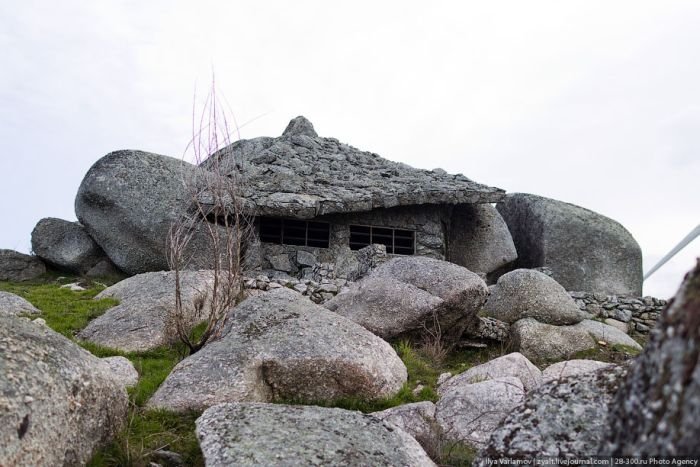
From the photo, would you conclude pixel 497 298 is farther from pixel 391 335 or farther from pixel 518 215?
pixel 518 215

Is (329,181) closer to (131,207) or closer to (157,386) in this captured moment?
(131,207)

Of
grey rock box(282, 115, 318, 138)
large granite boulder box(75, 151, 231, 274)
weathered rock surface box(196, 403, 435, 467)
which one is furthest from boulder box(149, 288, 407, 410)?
grey rock box(282, 115, 318, 138)

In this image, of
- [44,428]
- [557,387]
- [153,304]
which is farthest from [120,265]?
[557,387]

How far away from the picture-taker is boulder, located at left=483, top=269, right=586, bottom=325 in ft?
42.0

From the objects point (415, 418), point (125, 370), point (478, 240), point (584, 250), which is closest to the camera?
point (415, 418)

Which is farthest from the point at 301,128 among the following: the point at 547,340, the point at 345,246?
the point at 547,340

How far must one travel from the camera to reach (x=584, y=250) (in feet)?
65.2

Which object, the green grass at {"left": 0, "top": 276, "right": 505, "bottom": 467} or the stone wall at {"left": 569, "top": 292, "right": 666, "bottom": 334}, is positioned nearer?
the green grass at {"left": 0, "top": 276, "right": 505, "bottom": 467}

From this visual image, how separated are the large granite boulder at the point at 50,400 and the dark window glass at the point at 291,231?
11491mm

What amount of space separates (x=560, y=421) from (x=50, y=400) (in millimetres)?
3364

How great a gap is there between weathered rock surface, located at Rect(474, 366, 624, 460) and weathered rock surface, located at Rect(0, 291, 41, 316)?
10.1 metres

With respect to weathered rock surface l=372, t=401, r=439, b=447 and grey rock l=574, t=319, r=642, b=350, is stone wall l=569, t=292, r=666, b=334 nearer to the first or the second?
grey rock l=574, t=319, r=642, b=350

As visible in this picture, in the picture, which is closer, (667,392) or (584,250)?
(667,392)

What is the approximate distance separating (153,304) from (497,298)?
276 inches
